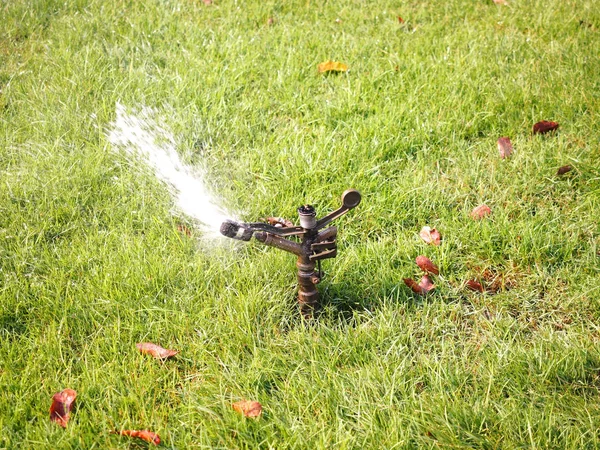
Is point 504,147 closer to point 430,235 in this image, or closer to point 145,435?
point 430,235

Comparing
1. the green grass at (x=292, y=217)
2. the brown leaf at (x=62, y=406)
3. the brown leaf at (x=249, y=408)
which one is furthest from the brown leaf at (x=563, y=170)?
the brown leaf at (x=62, y=406)

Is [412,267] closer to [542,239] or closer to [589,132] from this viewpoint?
[542,239]

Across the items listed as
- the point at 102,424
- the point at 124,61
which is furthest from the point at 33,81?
the point at 102,424

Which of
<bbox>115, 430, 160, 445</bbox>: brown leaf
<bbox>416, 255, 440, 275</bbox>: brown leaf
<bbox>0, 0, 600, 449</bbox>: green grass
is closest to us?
<bbox>115, 430, 160, 445</bbox>: brown leaf

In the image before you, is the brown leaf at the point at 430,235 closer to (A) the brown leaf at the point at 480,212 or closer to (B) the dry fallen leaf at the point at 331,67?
(A) the brown leaf at the point at 480,212

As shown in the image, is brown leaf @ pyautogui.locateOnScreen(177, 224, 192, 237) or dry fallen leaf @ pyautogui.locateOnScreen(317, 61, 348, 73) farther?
dry fallen leaf @ pyautogui.locateOnScreen(317, 61, 348, 73)

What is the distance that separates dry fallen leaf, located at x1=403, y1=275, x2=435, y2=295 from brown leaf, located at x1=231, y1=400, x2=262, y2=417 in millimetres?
839

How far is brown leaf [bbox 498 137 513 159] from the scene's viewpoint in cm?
333

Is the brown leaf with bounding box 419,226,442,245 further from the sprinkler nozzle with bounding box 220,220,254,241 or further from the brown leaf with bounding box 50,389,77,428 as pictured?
the brown leaf with bounding box 50,389,77,428

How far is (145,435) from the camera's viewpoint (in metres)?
2.03

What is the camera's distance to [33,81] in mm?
3838

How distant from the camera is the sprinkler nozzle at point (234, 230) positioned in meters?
2.18

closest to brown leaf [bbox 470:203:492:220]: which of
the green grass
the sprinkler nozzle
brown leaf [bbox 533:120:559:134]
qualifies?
the green grass

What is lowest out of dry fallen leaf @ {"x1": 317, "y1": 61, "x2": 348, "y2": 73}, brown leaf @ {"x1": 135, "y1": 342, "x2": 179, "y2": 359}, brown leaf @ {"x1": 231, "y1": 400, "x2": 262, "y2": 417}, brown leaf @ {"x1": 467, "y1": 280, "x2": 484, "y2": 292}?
brown leaf @ {"x1": 135, "y1": 342, "x2": 179, "y2": 359}
